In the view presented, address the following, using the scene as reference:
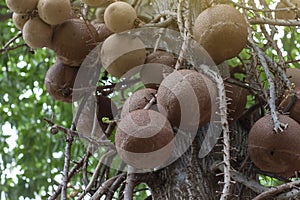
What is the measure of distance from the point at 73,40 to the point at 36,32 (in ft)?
0.32

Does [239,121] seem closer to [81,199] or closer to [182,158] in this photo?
[182,158]

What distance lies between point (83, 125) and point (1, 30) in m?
1.70

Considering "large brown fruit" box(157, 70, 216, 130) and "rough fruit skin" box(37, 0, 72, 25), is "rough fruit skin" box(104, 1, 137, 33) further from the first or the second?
"large brown fruit" box(157, 70, 216, 130)

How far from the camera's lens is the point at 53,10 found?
1.23 m

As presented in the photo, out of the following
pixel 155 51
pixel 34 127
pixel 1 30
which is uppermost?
pixel 155 51

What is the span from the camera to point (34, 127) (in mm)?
3006

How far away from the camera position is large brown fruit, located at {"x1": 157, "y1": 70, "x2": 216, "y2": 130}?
1.02m

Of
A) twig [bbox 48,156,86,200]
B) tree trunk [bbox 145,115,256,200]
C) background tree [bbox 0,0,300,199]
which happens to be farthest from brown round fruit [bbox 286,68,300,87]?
twig [bbox 48,156,86,200]

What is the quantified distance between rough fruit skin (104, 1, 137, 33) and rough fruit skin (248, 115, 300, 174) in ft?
1.34

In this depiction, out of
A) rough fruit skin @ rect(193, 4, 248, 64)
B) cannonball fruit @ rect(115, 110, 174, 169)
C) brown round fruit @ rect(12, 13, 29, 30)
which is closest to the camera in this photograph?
cannonball fruit @ rect(115, 110, 174, 169)

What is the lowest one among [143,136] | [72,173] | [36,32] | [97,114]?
[72,173]

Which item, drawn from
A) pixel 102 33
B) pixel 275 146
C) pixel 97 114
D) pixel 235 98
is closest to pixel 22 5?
pixel 102 33

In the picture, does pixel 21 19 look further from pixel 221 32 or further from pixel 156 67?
pixel 221 32

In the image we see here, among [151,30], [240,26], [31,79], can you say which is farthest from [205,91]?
[31,79]
